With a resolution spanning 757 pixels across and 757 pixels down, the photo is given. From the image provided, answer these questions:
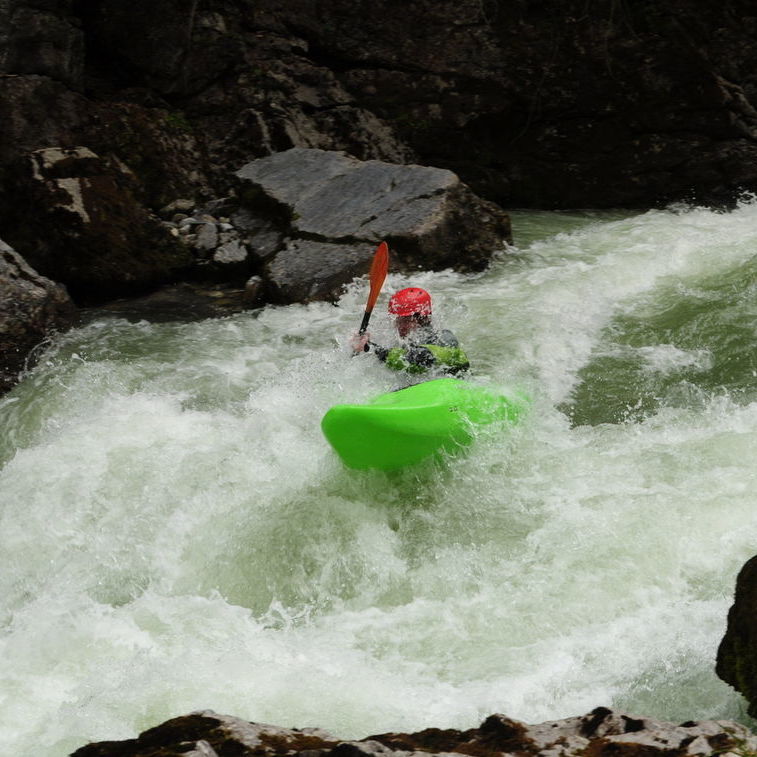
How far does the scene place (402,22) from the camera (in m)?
8.89

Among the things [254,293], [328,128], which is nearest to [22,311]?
[254,293]

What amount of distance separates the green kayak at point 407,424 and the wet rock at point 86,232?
3184mm

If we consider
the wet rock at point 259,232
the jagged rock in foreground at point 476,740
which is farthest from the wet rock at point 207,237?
the jagged rock in foreground at point 476,740

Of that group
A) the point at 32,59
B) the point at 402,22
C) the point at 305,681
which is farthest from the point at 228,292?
the point at 305,681

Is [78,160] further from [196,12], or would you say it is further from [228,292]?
[196,12]

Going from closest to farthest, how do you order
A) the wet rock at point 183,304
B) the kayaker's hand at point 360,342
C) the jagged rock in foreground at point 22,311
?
the kayaker's hand at point 360,342 < the jagged rock in foreground at point 22,311 < the wet rock at point 183,304

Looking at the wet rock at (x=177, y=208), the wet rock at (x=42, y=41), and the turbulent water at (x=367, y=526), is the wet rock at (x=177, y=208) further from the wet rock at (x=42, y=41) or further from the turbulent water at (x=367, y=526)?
the turbulent water at (x=367, y=526)

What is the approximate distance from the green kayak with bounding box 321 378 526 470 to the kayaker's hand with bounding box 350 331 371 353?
33.2 inches

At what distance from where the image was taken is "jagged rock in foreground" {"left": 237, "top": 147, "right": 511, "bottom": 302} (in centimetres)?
683

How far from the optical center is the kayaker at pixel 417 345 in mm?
4906

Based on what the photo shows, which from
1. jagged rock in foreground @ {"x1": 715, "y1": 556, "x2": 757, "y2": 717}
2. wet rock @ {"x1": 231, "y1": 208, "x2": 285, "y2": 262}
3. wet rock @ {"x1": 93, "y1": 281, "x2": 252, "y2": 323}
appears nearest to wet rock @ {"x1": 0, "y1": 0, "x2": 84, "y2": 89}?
wet rock @ {"x1": 231, "y1": 208, "x2": 285, "y2": 262}

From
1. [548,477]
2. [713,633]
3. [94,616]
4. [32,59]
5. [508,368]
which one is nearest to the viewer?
[713,633]

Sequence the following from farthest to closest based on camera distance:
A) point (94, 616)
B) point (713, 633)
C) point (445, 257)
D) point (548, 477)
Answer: point (445, 257)
point (548, 477)
point (94, 616)
point (713, 633)

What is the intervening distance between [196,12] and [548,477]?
6.47 metres
